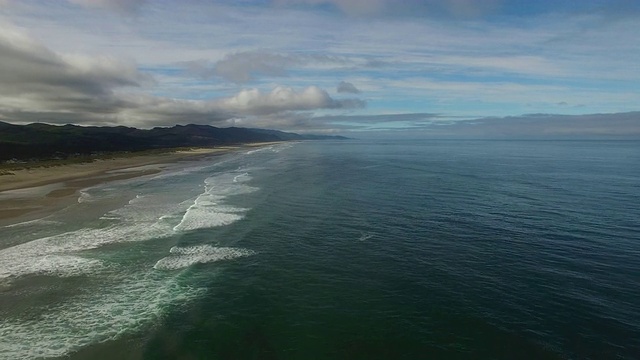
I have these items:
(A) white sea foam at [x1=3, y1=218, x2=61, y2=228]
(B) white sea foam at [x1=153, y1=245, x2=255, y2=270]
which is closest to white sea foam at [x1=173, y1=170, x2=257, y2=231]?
(B) white sea foam at [x1=153, y1=245, x2=255, y2=270]

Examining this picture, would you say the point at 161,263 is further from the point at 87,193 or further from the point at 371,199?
the point at 87,193

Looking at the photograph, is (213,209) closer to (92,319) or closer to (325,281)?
(325,281)

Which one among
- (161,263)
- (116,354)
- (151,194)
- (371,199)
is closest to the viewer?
(116,354)

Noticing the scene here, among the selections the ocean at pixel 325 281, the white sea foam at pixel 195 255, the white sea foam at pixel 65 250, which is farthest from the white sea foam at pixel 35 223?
the white sea foam at pixel 195 255

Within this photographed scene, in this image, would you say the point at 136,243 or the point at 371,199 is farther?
the point at 371,199

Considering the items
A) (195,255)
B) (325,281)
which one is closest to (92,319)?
(195,255)

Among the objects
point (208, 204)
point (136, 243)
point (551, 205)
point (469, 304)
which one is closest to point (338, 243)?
point (469, 304)

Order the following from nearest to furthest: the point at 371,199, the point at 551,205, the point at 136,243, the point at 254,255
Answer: the point at 254,255 → the point at 136,243 → the point at 551,205 → the point at 371,199

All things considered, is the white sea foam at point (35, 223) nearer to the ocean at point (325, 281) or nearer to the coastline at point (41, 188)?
the ocean at point (325, 281)
